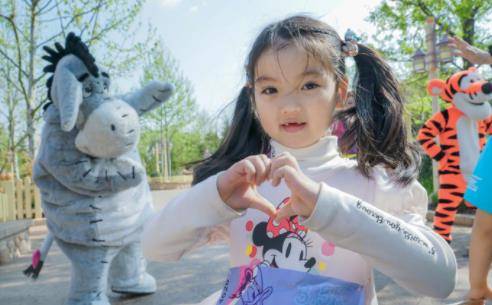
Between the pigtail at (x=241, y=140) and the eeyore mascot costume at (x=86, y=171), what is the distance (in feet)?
4.90

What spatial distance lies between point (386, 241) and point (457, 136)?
13.2 feet

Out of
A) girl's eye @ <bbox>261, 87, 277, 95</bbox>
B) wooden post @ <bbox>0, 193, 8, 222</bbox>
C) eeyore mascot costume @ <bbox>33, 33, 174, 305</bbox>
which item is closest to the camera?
girl's eye @ <bbox>261, 87, 277, 95</bbox>

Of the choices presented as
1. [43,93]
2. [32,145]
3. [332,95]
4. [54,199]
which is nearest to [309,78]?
[332,95]

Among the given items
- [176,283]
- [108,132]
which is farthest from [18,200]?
[108,132]

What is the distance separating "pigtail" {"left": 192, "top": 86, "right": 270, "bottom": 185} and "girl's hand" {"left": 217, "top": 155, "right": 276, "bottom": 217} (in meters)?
0.35

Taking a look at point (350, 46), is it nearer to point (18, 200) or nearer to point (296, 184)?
point (296, 184)

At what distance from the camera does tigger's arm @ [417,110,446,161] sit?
464cm

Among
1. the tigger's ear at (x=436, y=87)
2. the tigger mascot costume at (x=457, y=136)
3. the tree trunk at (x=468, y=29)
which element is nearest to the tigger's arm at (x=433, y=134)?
the tigger mascot costume at (x=457, y=136)

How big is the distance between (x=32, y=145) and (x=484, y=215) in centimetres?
985

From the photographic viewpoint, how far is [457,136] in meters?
4.53

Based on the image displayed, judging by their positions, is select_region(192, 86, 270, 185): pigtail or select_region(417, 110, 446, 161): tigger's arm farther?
select_region(417, 110, 446, 161): tigger's arm

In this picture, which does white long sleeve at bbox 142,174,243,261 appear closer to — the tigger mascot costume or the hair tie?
the hair tie

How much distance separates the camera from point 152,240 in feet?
4.14

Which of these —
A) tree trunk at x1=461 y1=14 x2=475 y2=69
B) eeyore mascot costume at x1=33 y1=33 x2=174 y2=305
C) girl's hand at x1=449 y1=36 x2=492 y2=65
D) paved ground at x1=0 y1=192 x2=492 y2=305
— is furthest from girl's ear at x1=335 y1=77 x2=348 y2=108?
tree trunk at x1=461 y1=14 x2=475 y2=69
